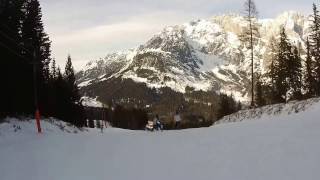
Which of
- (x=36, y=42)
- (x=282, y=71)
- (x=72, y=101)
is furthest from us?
(x=72, y=101)

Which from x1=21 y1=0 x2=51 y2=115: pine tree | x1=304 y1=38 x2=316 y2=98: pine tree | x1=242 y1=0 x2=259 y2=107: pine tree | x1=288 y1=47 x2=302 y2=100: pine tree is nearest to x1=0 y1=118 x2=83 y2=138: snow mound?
x1=21 y1=0 x2=51 y2=115: pine tree

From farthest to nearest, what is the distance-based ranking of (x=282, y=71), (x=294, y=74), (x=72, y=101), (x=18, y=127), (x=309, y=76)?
(x=72, y=101) < (x=294, y=74) < (x=282, y=71) < (x=309, y=76) < (x=18, y=127)

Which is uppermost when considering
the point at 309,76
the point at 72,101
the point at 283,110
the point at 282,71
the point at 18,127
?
the point at 282,71

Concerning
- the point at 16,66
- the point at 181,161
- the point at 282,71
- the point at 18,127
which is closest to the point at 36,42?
the point at 16,66

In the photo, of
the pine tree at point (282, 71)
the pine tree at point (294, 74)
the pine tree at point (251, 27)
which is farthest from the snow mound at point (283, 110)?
the pine tree at point (294, 74)

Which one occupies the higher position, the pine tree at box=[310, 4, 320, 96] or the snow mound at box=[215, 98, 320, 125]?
the pine tree at box=[310, 4, 320, 96]

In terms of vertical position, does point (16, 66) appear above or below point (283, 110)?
above

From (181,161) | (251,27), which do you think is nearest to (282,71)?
(251,27)

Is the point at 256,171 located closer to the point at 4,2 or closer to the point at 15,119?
the point at 15,119

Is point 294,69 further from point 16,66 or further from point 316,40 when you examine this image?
point 16,66

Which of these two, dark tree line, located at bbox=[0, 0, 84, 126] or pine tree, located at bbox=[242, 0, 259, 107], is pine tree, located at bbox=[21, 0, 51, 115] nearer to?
dark tree line, located at bbox=[0, 0, 84, 126]

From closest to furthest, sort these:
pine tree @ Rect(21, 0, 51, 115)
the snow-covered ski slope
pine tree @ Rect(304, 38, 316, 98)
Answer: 1. the snow-covered ski slope
2. pine tree @ Rect(21, 0, 51, 115)
3. pine tree @ Rect(304, 38, 316, 98)

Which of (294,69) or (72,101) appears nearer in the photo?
(294,69)

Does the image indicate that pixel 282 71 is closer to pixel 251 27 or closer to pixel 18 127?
pixel 251 27
